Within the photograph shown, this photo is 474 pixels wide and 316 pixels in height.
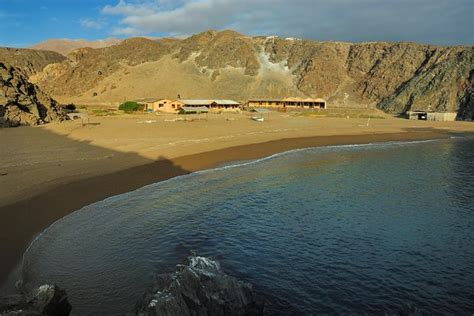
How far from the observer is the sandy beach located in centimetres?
1675

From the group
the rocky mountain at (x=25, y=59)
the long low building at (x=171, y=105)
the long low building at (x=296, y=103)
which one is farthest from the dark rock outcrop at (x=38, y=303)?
the rocky mountain at (x=25, y=59)

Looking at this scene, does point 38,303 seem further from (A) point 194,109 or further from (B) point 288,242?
(A) point 194,109

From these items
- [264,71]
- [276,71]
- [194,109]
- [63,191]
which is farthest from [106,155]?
[276,71]

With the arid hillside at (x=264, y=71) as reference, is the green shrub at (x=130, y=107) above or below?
below

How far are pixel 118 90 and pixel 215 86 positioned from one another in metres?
29.8

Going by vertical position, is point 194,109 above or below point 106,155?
above

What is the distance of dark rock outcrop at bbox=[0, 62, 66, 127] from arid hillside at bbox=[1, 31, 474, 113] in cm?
5913

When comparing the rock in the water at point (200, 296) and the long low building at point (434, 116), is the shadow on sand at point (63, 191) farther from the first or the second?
the long low building at point (434, 116)

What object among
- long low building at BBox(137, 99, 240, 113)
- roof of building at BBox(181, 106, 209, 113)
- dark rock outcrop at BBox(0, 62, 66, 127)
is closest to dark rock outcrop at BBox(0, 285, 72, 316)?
dark rock outcrop at BBox(0, 62, 66, 127)

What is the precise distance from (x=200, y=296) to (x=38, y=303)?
10.2 feet

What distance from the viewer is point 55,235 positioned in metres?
15.0

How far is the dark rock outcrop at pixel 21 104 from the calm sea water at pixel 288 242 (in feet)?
101

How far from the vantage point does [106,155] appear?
28.6 metres

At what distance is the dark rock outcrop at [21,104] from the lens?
46.8 meters
